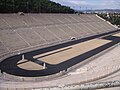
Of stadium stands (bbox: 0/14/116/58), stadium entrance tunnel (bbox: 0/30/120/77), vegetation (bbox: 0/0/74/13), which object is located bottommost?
stadium entrance tunnel (bbox: 0/30/120/77)

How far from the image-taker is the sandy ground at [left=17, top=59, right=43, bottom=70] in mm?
27266

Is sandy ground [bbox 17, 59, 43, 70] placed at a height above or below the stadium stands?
below

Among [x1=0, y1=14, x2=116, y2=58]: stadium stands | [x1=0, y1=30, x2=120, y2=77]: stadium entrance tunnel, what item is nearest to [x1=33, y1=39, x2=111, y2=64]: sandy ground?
[x1=0, y1=30, x2=120, y2=77]: stadium entrance tunnel

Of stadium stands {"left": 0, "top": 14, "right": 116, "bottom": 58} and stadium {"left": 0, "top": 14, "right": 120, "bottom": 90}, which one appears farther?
stadium stands {"left": 0, "top": 14, "right": 116, "bottom": 58}

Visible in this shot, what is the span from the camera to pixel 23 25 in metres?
47.0

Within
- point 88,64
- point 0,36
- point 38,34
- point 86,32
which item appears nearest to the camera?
point 88,64

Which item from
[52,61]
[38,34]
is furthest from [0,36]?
[52,61]

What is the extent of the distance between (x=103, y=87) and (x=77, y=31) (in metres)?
42.6

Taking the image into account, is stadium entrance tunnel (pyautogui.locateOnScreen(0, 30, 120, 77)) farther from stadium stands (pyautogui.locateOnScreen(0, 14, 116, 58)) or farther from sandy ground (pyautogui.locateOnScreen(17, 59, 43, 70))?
stadium stands (pyautogui.locateOnScreen(0, 14, 116, 58))

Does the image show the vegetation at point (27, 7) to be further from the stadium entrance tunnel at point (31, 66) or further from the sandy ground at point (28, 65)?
the sandy ground at point (28, 65)

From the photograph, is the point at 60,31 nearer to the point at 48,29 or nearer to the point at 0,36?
the point at 48,29

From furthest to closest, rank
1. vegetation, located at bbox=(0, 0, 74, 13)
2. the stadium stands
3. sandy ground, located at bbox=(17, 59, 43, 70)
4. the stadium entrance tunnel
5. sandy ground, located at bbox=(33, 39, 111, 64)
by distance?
vegetation, located at bbox=(0, 0, 74, 13), the stadium stands, sandy ground, located at bbox=(33, 39, 111, 64), sandy ground, located at bbox=(17, 59, 43, 70), the stadium entrance tunnel

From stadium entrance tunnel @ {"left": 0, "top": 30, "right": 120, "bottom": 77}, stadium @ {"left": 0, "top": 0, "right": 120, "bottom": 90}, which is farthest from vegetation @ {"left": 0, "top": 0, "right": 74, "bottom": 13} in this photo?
stadium entrance tunnel @ {"left": 0, "top": 30, "right": 120, "bottom": 77}

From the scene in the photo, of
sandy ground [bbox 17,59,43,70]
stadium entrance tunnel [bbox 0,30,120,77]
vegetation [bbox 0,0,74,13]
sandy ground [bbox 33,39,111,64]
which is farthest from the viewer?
vegetation [bbox 0,0,74,13]
